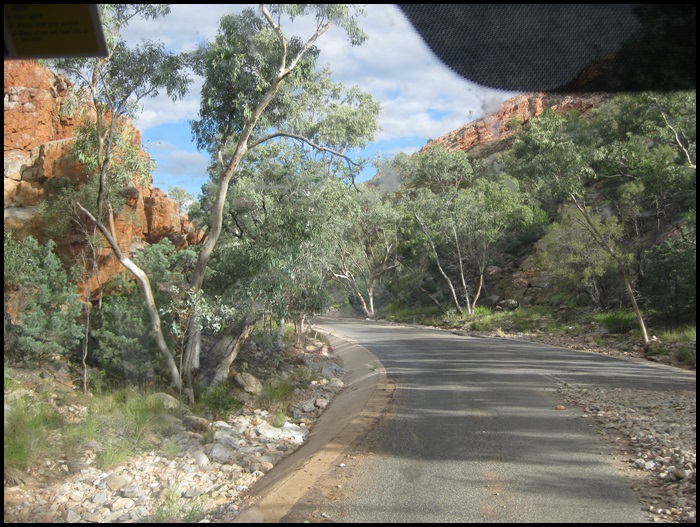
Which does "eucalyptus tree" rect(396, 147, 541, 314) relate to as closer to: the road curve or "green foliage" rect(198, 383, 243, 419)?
the road curve

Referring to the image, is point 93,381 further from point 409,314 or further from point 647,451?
point 409,314

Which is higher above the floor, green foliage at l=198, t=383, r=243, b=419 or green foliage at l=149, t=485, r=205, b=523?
green foliage at l=149, t=485, r=205, b=523

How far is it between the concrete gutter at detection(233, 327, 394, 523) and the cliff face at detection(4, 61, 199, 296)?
6.37 metres

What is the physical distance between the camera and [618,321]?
62.5 ft

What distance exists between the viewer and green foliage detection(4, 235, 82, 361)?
34.7 ft

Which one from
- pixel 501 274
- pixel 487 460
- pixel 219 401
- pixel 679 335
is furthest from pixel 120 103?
pixel 501 274

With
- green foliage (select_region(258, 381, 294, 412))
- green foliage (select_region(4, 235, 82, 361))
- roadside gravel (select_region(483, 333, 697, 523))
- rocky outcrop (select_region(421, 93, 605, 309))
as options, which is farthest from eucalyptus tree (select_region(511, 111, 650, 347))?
green foliage (select_region(4, 235, 82, 361))

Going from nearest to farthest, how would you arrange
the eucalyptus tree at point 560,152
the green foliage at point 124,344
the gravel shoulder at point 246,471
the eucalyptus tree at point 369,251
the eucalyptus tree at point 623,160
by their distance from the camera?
the gravel shoulder at point 246,471 < the green foliage at point 124,344 < the eucalyptus tree at point 623,160 < the eucalyptus tree at point 560,152 < the eucalyptus tree at point 369,251

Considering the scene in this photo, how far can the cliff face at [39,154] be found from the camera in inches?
496

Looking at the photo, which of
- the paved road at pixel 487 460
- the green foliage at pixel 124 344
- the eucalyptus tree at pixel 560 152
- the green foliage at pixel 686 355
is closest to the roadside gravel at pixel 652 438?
the paved road at pixel 487 460

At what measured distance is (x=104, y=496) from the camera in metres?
6.68

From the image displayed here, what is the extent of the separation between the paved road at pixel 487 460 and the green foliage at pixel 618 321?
20.1 ft

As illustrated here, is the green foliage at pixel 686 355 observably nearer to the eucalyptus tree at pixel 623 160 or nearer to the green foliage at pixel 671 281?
the green foliage at pixel 671 281

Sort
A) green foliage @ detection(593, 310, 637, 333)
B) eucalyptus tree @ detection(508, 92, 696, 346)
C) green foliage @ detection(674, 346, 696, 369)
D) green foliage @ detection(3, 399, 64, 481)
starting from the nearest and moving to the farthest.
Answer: green foliage @ detection(3, 399, 64, 481) → green foliage @ detection(674, 346, 696, 369) → eucalyptus tree @ detection(508, 92, 696, 346) → green foliage @ detection(593, 310, 637, 333)
